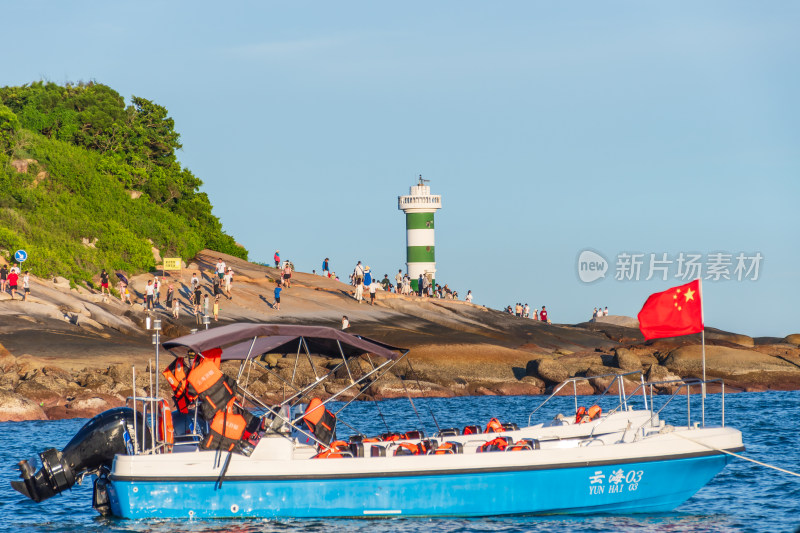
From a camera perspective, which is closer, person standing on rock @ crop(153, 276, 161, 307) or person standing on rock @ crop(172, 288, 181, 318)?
person standing on rock @ crop(172, 288, 181, 318)

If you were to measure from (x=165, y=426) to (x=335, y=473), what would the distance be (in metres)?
2.85

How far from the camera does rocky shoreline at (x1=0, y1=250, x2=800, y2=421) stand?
34188 millimetres

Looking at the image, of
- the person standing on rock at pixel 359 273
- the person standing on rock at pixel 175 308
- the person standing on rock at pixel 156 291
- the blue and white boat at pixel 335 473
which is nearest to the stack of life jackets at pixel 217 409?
the blue and white boat at pixel 335 473

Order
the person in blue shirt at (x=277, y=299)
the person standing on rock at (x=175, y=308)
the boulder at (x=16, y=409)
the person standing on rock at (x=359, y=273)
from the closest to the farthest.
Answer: the boulder at (x=16, y=409) < the person standing on rock at (x=175, y=308) < the person in blue shirt at (x=277, y=299) < the person standing on rock at (x=359, y=273)

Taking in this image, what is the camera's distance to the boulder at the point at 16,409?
30547 mm

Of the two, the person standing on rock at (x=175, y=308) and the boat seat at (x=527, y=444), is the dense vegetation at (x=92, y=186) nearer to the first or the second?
the person standing on rock at (x=175, y=308)

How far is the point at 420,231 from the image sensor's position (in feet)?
203

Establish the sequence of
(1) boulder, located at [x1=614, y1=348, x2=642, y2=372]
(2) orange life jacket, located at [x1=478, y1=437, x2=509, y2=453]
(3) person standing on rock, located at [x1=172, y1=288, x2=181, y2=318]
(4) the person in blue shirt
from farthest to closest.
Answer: (4) the person in blue shirt
(3) person standing on rock, located at [x1=172, y1=288, x2=181, y2=318]
(1) boulder, located at [x1=614, y1=348, x2=642, y2=372]
(2) orange life jacket, located at [x1=478, y1=437, x2=509, y2=453]

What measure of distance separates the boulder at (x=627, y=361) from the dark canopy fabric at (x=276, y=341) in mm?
26237

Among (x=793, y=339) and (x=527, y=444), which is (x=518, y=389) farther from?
(x=527, y=444)

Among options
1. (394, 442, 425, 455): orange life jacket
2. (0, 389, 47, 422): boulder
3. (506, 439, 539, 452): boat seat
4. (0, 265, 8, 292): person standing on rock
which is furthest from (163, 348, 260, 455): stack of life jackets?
(0, 265, 8, 292): person standing on rock

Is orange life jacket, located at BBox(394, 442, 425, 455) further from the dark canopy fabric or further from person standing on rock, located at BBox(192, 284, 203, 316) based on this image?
person standing on rock, located at BBox(192, 284, 203, 316)

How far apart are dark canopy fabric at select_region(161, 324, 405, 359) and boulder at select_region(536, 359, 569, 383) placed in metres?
25.3

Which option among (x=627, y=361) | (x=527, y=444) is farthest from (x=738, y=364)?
(x=527, y=444)
